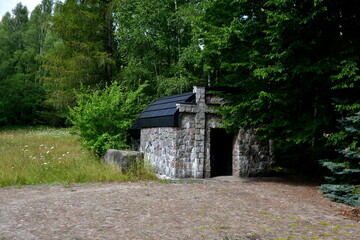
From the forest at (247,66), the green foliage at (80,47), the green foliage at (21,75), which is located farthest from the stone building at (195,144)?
the green foliage at (21,75)

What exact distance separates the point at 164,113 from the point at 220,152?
2.84m

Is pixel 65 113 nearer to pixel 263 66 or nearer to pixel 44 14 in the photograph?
pixel 44 14

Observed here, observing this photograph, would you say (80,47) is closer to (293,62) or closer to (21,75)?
(21,75)

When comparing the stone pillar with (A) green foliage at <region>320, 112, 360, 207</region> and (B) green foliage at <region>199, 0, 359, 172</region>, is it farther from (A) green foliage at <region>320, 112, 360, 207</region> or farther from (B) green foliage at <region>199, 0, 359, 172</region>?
(A) green foliage at <region>320, 112, 360, 207</region>

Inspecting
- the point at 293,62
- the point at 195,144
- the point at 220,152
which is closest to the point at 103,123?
the point at 195,144

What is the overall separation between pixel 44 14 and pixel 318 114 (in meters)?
34.4

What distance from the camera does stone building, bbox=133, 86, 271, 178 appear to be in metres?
10.8

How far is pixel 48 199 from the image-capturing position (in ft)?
23.3

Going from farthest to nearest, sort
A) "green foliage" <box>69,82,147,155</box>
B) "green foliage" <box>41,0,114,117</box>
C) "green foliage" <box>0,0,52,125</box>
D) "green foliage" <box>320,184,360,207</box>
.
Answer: "green foliage" <box>0,0,52,125</box> → "green foliage" <box>41,0,114,117</box> → "green foliage" <box>69,82,147,155</box> → "green foliage" <box>320,184,360,207</box>

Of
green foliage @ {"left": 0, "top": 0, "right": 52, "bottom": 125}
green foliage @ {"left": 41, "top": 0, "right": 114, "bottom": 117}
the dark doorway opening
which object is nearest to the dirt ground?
the dark doorway opening

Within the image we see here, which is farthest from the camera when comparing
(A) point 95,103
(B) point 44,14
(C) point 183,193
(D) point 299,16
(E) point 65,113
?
(B) point 44,14

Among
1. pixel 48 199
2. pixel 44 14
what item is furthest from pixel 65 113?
pixel 48 199

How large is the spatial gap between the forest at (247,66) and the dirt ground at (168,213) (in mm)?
1993

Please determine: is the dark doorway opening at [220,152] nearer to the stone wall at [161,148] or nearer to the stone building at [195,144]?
the stone building at [195,144]
